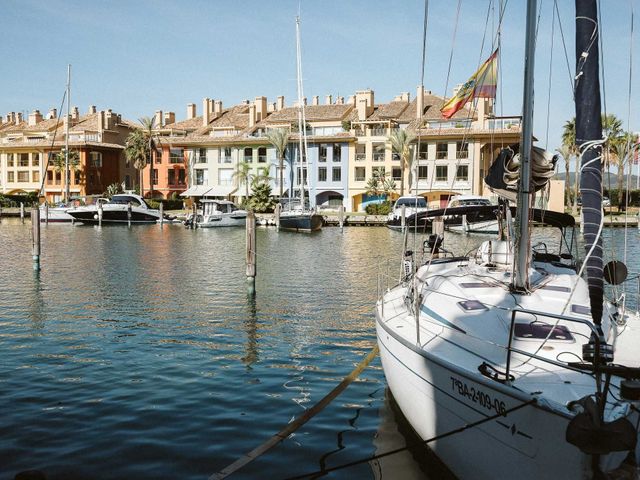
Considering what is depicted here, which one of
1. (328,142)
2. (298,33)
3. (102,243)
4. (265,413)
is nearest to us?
(265,413)

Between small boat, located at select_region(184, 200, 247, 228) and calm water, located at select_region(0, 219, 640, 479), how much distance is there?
32664 mm

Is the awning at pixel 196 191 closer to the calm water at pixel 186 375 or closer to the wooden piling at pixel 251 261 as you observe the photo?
the calm water at pixel 186 375

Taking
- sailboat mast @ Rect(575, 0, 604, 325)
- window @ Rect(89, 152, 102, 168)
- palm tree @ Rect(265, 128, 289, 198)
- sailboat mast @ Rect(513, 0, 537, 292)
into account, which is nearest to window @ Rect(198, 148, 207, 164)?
palm tree @ Rect(265, 128, 289, 198)

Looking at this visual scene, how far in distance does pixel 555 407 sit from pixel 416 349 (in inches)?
97.8

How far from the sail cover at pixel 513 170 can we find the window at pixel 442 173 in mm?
65616

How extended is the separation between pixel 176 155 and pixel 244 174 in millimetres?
13710

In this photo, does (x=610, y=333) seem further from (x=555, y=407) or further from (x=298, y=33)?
(x=298, y=33)

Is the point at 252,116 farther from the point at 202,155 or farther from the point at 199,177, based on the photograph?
the point at 199,177

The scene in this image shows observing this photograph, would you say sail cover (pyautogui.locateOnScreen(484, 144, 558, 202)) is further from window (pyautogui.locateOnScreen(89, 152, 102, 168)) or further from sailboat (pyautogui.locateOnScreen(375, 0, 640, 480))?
window (pyautogui.locateOnScreen(89, 152, 102, 168))

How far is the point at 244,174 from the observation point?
85.2 meters

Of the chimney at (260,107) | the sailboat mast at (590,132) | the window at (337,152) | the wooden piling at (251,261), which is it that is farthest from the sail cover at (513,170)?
the chimney at (260,107)

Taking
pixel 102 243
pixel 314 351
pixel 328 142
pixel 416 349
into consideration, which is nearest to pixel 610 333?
pixel 416 349

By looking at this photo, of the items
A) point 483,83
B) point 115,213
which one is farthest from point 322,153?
point 483,83

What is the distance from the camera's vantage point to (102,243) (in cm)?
4481
